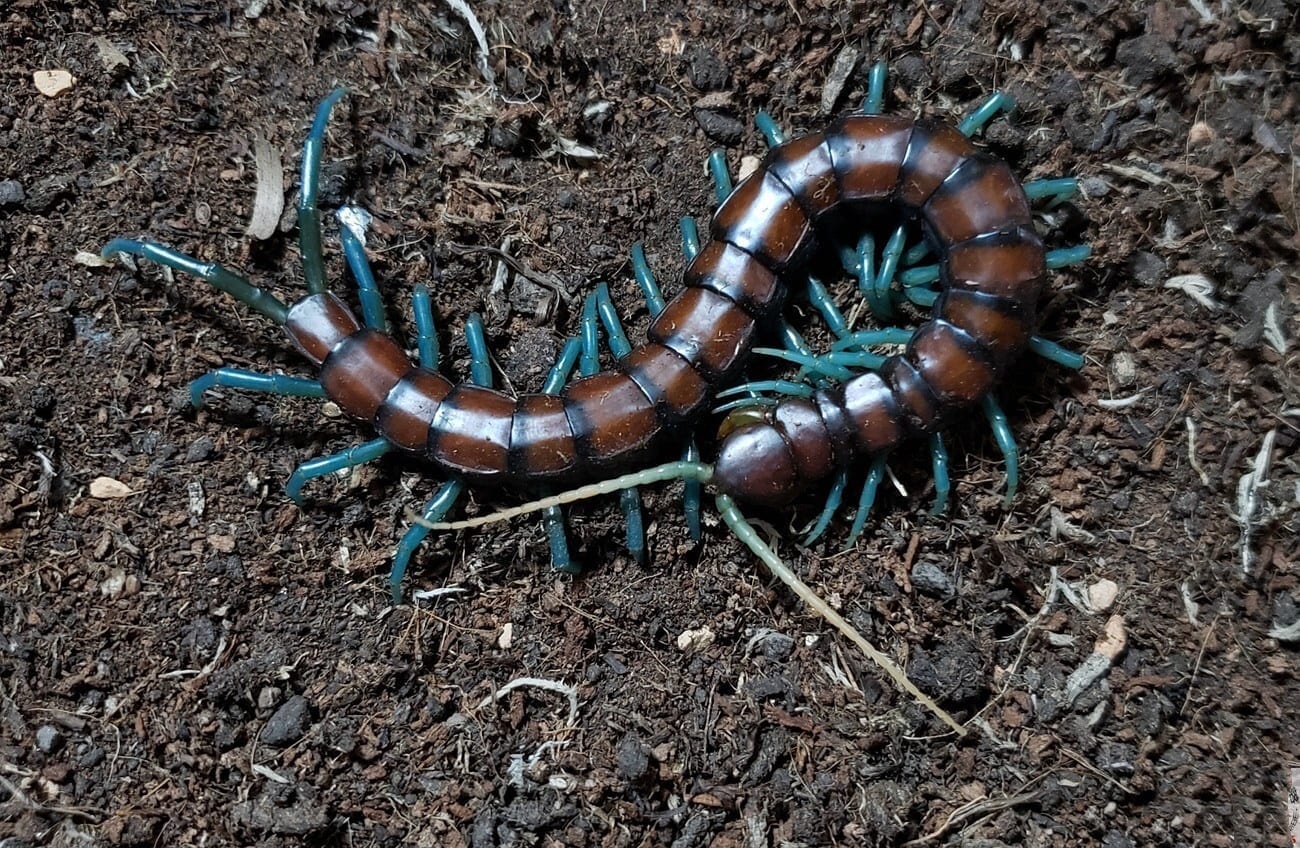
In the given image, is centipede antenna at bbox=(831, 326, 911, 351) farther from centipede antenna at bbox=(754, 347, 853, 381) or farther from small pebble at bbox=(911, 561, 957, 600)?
small pebble at bbox=(911, 561, 957, 600)

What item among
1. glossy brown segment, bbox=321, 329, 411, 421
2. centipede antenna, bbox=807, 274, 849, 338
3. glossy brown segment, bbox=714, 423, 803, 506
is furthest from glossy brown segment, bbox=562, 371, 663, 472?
centipede antenna, bbox=807, 274, 849, 338

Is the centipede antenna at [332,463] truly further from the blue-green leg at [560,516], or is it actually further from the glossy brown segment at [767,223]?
the glossy brown segment at [767,223]

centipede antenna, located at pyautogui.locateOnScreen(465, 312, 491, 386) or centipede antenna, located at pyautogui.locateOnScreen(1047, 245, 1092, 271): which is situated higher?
centipede antenna, located at pyautogui.locateOnScreen(465, 312, 491, 386)

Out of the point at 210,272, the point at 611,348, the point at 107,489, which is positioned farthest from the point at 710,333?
the point at 107,489

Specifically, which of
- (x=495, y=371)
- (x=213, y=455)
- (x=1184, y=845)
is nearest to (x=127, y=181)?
(x=213, y=455)

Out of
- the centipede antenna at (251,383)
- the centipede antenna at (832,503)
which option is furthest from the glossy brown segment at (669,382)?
the centipede antenna at (251,383)

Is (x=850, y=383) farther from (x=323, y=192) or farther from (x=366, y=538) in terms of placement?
(x=323, y=192)
